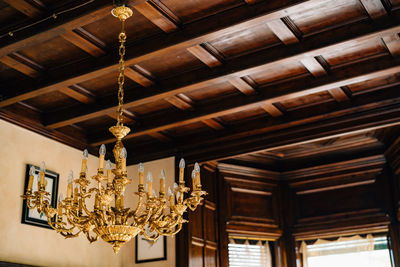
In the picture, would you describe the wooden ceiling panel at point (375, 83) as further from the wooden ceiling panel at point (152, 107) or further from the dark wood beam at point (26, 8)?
the dark wood beam at point (26, 8)

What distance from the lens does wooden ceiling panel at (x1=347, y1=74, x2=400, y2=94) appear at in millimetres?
5289

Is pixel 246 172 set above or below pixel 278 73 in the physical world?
below

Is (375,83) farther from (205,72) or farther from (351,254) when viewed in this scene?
(351,254)

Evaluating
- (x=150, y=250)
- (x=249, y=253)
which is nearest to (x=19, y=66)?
(x=150, y=250)

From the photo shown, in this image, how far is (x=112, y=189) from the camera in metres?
3.52

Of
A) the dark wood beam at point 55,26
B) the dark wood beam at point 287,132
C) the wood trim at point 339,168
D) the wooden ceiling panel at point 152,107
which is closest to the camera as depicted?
the dark wood beam at point 55,26

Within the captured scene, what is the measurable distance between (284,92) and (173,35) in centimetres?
144

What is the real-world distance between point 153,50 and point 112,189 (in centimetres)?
139

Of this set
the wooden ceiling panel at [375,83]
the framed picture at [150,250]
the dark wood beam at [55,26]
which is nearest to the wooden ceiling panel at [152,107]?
the framed picture at [150,250]

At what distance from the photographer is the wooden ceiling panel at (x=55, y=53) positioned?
4.60 metres

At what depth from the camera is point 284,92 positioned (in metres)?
5.26

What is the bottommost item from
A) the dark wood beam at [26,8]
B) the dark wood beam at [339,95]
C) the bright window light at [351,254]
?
the bright window light at [351,254]

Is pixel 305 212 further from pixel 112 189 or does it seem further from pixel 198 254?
pixel 112 189

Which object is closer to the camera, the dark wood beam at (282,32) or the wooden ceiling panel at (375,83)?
the dark wood beam at (282,32)
